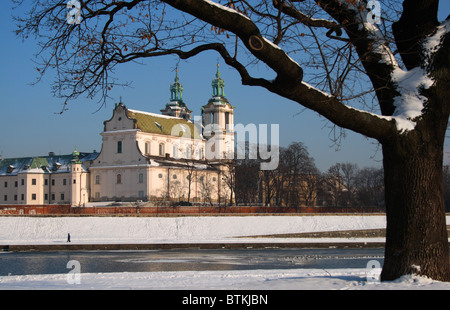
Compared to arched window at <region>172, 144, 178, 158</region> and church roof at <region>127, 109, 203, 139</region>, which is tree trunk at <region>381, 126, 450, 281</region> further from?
arched window at <region>172, 144, 178, 158</region>

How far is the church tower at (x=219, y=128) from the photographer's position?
350 ft

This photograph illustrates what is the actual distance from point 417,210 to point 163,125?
88539 millimetres

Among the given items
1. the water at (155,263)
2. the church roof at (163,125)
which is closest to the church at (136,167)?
the church roof at (163,125)

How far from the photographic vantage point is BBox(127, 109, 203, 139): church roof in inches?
3740

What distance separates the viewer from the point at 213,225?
5391 cm

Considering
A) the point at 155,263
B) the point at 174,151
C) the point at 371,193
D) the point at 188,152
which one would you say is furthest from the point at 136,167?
the point at 155,263

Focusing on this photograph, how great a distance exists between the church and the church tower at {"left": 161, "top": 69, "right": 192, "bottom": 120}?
5.97m

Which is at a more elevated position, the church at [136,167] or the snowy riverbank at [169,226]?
the church at [136,167]

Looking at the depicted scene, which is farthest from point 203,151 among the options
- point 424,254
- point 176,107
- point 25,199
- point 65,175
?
point 424,254

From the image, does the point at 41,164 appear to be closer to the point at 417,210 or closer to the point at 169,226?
the point at 169,226

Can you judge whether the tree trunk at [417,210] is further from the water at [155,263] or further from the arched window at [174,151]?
the arched window at [174,151]

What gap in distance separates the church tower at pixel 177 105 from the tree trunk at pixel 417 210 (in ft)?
335
